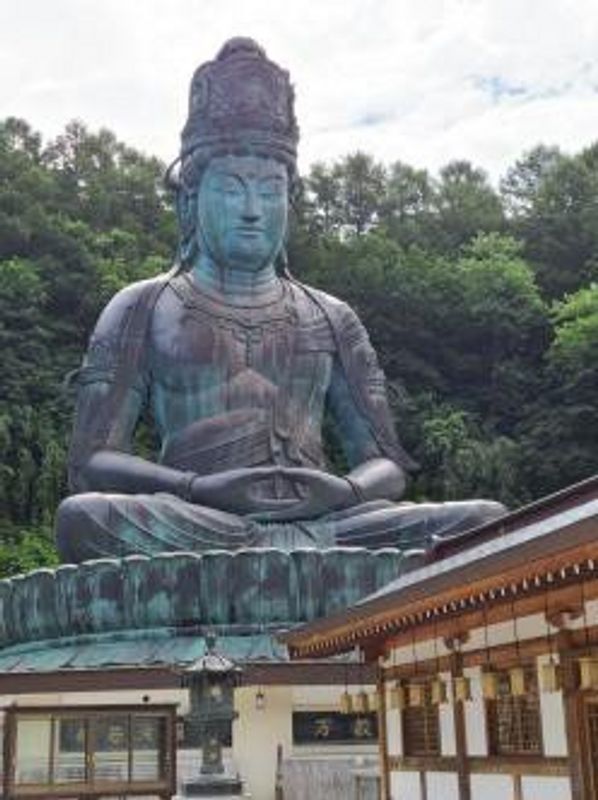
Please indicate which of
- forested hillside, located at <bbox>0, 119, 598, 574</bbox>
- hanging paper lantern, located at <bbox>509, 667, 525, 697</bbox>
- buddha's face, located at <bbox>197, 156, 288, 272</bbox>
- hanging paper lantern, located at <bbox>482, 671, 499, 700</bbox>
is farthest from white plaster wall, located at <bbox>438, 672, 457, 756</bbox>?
forested hillside, located at <bbox>0, 119, 598, 574</bbox>

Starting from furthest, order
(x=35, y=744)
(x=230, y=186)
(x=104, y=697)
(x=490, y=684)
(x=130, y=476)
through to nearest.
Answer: (x=230, y=186) → (x=130, y=476) → (x=104, y=697) → (x=35, y=744) → (x=490, y=684)

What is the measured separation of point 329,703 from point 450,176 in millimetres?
34529

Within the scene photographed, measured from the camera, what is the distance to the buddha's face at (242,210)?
17.0 meters

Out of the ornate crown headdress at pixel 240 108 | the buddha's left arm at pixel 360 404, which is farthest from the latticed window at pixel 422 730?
the ornate crown headdress at pixel 240 108

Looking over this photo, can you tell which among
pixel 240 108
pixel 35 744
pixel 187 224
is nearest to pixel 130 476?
pixel 187 224

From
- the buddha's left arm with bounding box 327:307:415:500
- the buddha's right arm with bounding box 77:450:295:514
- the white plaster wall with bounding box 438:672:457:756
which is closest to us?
the white plaster wall with bounding box 438:672:457:756

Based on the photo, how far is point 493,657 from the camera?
8.18 metres

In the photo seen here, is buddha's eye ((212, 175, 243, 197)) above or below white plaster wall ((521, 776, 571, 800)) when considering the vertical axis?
above

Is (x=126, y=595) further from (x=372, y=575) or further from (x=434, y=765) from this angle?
(x=434, y=765)

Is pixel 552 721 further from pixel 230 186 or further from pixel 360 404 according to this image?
pixel 230 186

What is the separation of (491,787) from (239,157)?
10.7 metres

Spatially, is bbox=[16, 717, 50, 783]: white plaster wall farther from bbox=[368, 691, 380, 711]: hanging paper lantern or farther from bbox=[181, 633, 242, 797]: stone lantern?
bbox=[368, 691, 380, 711]: hanging paper lantern

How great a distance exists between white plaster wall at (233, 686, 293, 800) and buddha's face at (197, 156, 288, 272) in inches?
255

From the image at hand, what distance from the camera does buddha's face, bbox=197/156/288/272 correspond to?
55.7ft
